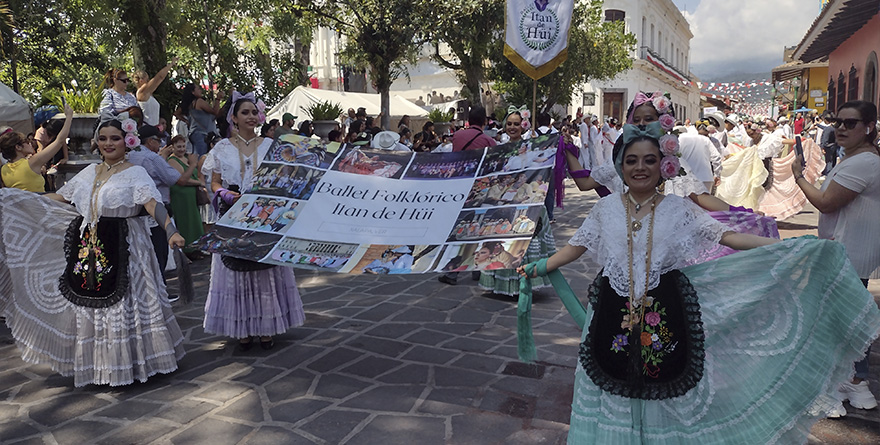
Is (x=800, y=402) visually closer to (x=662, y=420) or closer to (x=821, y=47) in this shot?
(x=662, y=420)

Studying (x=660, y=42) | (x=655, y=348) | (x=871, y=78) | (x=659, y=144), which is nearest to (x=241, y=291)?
(x=655, y=348)

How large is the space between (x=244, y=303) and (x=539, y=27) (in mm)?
4621

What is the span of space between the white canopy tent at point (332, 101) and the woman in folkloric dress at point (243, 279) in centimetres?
1289

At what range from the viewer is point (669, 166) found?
9.79ft

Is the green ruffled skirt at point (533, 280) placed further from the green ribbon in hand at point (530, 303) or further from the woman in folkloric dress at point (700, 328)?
the woman in folkloric dress at point (700, 328)

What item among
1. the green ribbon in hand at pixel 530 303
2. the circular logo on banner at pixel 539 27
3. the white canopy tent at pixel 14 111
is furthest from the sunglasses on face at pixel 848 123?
the white canopy tent at pixel 14 111

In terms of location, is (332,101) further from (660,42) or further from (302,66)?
(660,42)

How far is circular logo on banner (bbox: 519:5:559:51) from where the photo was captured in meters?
7.66

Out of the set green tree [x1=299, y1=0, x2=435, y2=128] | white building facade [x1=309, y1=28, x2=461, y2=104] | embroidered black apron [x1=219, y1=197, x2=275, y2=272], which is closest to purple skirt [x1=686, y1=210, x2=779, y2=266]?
embroidered black apron [x1=219, y1=197, x2=275, y2=272]

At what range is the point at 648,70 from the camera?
44156 millimetres

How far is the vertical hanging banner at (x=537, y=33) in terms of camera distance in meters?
7.62

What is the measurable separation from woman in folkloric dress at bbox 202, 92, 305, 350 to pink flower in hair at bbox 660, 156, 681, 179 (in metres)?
3.30

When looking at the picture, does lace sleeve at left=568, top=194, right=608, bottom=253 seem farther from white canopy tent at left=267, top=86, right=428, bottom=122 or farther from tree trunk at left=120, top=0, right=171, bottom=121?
white canopy tent at left=267, top=86, right=428, bottom=122

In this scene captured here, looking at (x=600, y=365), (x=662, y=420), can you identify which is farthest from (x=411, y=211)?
(x=662, y=420)
